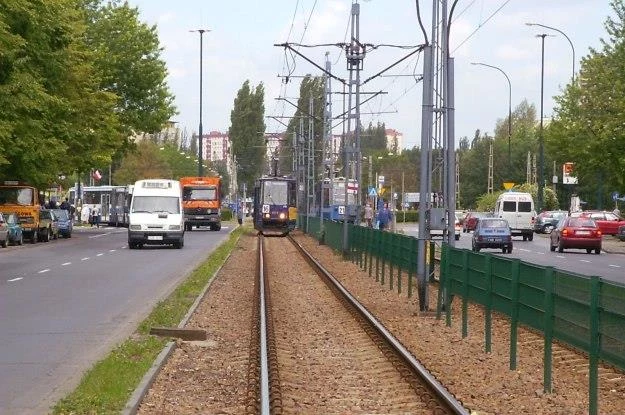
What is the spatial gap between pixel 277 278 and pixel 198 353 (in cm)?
1752

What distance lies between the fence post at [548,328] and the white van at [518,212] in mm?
53559

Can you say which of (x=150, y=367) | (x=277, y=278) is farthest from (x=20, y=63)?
(x=150, y=367)

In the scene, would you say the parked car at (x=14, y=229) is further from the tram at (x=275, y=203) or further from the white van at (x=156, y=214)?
the tram at (x=275, y=203)

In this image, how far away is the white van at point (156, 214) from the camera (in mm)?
49531

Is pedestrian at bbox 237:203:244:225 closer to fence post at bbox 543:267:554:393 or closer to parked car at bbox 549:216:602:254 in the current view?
parked car at bbox 549:216:602:254

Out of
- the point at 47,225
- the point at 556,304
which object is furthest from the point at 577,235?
the point at 556,304

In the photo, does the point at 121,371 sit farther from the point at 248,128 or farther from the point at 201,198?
the point at 248,128

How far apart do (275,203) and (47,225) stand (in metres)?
16.1

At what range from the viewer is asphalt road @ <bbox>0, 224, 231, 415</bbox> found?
535 inches

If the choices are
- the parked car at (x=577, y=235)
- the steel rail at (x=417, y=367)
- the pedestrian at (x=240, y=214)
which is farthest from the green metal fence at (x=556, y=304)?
the pedestrian at (x=240, y=214)

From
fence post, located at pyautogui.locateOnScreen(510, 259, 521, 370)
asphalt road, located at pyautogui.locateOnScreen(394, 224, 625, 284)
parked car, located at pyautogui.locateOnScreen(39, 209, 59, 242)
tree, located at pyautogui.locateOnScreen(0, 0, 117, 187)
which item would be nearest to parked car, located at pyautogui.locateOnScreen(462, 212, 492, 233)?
tree, located at pyautogui.locateOnScreen(0, 0, 117, 187)

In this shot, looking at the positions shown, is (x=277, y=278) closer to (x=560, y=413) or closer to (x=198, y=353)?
(x=198, y=353)

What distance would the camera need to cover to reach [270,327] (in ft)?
64.4

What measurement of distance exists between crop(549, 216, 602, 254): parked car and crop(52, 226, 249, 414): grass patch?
30884 millimetres
